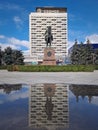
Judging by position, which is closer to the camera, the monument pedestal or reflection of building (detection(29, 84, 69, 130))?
reflection of building (detection(29, 84, 69, 130))

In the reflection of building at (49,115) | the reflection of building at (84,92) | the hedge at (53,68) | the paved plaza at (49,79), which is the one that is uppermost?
the hedge at (53,68)

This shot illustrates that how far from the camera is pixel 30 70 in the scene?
110ft

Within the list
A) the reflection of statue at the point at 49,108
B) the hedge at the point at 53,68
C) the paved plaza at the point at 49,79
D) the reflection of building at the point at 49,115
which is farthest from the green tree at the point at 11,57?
the reflection of building at the point at 49,115

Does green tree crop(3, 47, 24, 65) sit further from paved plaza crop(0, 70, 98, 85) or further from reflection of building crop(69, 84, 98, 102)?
reflection of building crop(69, 84, 98, 102)

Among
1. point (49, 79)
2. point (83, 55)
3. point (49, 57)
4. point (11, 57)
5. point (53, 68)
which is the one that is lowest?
point (49, 79)

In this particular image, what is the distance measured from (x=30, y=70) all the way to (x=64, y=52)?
89947 millimetres

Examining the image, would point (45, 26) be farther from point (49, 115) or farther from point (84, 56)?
point (49, 115)

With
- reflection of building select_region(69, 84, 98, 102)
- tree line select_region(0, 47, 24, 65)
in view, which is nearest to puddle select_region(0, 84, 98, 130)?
reflection of building select_region(69, 84, 98, 102)

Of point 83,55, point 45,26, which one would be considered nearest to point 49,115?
point 83,55

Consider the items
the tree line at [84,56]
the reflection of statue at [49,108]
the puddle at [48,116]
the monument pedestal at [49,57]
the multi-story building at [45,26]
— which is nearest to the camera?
the puddle at [48,116]

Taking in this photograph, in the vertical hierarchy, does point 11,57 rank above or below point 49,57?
above

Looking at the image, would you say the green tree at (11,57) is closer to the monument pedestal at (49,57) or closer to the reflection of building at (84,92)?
the monument pedestal at (49,57)

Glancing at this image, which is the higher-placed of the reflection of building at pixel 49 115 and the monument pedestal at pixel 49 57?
the monument pedestal at pixel 49 57

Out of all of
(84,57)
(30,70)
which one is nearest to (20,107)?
(30,70)
